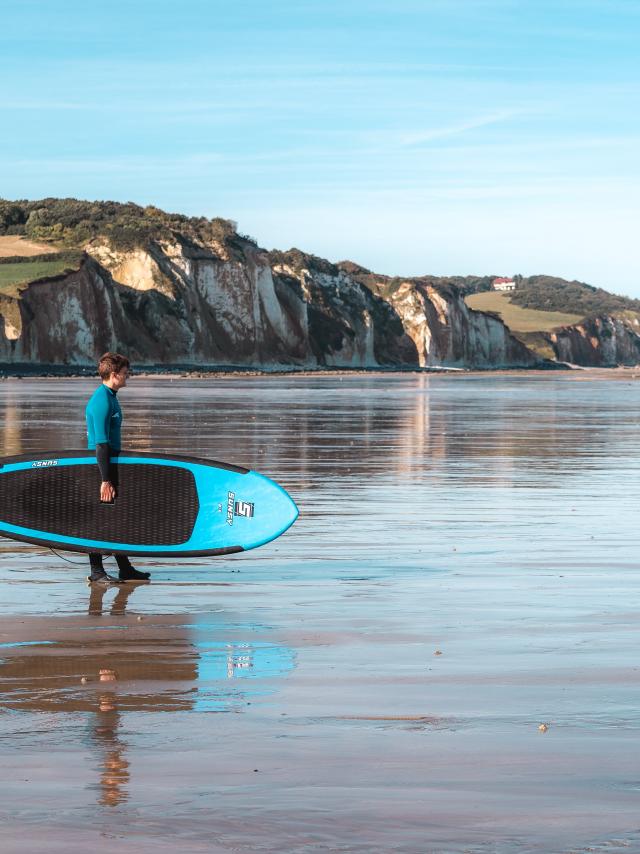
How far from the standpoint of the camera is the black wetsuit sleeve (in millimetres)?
10703

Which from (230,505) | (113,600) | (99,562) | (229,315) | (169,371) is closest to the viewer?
(113,600)

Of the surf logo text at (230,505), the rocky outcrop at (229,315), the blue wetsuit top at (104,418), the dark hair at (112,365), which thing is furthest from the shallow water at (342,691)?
the rocky outcrop at (229,315)

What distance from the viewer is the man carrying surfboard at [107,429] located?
10.7 metres

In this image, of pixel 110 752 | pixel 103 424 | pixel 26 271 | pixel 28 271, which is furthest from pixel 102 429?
pixel 26 271

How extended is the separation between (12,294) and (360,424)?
261 feet

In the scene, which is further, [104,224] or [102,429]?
[104,224]

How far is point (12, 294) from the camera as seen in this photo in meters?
110

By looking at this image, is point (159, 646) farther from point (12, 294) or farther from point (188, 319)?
point (188, 319)

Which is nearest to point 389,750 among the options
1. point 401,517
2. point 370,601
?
point 370,601

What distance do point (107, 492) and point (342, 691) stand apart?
4356 millimetres

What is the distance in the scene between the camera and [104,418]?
10773 millimetres

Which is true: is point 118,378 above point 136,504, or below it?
above

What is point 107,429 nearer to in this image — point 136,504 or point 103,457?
point 103,457

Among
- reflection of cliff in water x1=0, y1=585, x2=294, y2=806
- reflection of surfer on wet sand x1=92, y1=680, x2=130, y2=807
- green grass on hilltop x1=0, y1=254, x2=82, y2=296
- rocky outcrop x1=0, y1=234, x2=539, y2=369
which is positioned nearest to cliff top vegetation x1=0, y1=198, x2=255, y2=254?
rocky outcrop x1=0, y1=234, x2=539, y2=369
